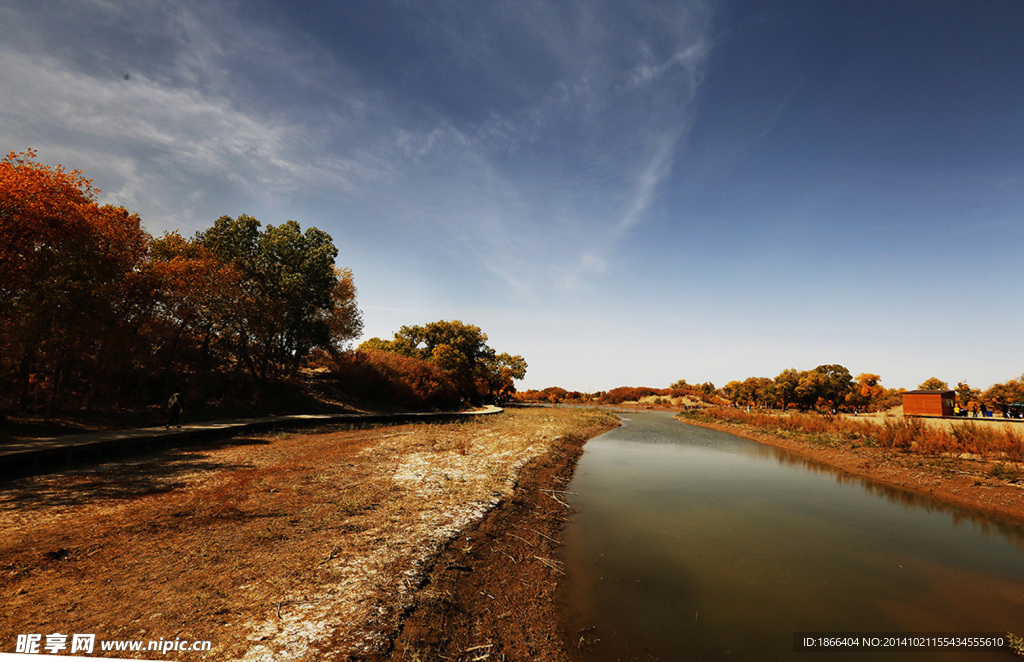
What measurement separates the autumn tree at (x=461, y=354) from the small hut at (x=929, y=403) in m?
53.5

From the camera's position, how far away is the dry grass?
503 cm

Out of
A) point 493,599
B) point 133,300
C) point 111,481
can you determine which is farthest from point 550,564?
point 133,300

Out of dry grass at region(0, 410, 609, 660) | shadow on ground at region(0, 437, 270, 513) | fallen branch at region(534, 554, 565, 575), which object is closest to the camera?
dry grass at region(0, 410, 609, 660)

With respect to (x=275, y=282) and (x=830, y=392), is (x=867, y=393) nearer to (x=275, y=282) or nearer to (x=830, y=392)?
(x=830, y=392)

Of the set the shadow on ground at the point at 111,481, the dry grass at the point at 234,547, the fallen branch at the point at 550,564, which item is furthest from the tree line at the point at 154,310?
the fallen branch at the point at 550,564

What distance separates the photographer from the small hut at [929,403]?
134 ft

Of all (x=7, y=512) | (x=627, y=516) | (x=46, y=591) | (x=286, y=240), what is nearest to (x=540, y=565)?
(x=627, y=516)

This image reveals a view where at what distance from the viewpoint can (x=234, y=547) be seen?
7.32 metres

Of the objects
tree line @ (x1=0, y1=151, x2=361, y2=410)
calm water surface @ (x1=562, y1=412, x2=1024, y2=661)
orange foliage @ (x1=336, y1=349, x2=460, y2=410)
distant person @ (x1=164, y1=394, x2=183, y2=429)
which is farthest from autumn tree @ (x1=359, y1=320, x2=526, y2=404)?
calm water surface @ (x1=562, y1=412, x2=1024, y2=661)

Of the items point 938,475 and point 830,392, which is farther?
point 830,392

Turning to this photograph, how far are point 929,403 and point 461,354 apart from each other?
56254mm

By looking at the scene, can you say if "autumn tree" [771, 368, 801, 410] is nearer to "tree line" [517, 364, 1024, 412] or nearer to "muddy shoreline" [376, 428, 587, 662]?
"tree line" [517, 364, 1024, 412]

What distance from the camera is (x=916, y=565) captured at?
9602 millimetres

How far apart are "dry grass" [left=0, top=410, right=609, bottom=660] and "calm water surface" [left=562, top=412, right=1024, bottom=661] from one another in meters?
3.50
